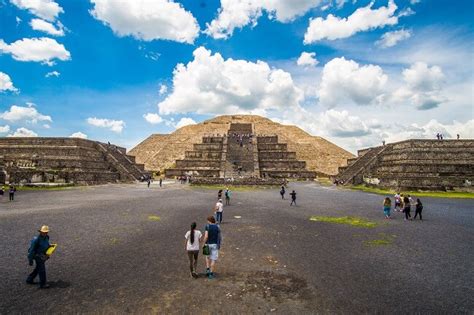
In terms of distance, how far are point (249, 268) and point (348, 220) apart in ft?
27.0

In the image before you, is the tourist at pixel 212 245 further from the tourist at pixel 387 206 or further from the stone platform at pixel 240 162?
the stone platform at pixel 240 162

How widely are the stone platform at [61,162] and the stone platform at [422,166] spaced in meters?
32.3

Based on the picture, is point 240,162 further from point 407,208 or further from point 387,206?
point 407,208

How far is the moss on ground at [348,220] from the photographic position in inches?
515

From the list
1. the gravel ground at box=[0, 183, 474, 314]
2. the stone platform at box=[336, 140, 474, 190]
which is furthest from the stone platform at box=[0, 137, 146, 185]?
the stone platform at box=[336, 140, 474, 190]

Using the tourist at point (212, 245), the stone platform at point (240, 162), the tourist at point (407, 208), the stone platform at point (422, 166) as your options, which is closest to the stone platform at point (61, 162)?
the stone platform at point (240, 162)

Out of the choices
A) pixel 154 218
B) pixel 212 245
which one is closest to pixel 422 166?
pixel 154 218

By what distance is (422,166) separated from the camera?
31000mm

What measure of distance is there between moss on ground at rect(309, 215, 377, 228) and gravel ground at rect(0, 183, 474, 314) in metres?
0.71

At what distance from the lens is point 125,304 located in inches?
216

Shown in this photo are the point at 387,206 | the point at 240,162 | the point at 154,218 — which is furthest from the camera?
the point at 240,162

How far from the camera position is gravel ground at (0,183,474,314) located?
555 cm

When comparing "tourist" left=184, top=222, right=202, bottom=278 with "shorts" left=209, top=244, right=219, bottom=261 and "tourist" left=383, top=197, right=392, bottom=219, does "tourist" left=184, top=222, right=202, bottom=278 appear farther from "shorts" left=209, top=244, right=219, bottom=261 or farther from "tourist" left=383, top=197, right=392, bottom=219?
"tourist" left=383, top=197, right=392, bottom=219

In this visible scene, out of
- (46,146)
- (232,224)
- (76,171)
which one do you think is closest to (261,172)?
(76,171)
